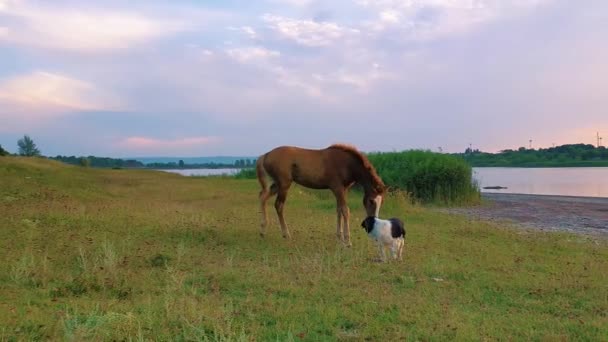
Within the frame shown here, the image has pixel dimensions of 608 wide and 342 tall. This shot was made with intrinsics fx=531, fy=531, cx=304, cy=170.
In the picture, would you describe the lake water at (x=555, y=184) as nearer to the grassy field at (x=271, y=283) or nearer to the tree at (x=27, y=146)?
the grassy field at (x=271, y=283)

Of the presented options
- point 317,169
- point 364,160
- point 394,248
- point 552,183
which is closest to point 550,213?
point 364,160

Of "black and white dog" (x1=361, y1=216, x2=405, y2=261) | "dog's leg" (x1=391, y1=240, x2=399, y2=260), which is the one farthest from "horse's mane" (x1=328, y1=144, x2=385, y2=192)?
"dog's leg" (x1=391, y1=240, x2=399, y2=260)

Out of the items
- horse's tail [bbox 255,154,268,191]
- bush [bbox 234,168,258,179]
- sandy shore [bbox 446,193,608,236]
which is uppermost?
horse's tail [bbox 255,154,268,191]

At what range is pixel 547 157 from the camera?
276 feet

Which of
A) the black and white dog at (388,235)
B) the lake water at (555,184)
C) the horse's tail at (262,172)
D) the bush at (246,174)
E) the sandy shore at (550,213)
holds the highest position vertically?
the horse's tail at (262,172)

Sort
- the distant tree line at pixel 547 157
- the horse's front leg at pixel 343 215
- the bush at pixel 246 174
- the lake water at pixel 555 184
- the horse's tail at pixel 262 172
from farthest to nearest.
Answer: the distant tree line at pixel 547 157
the bush at pixel 246 174
the lake water at pixel 555 184
the horse's tail at pixel 262 172
the horse's front leg at pixel 343 215

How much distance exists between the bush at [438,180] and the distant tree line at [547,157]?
52.4m

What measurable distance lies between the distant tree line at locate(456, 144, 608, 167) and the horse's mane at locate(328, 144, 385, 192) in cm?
6799

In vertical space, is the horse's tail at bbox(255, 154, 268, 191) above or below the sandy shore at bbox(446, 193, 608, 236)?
above

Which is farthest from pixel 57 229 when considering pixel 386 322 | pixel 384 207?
pixel 384 207

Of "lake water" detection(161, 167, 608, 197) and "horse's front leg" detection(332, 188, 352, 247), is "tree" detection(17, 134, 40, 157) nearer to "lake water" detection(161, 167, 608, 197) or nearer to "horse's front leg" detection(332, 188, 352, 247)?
"lake water" detection(161, 167, 608, 197)

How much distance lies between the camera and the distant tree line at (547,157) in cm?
7869

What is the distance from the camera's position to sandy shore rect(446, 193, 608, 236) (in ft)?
51.8

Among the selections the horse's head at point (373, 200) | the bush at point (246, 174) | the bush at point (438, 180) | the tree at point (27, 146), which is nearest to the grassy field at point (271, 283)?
the horse's head at point (373, 200)
